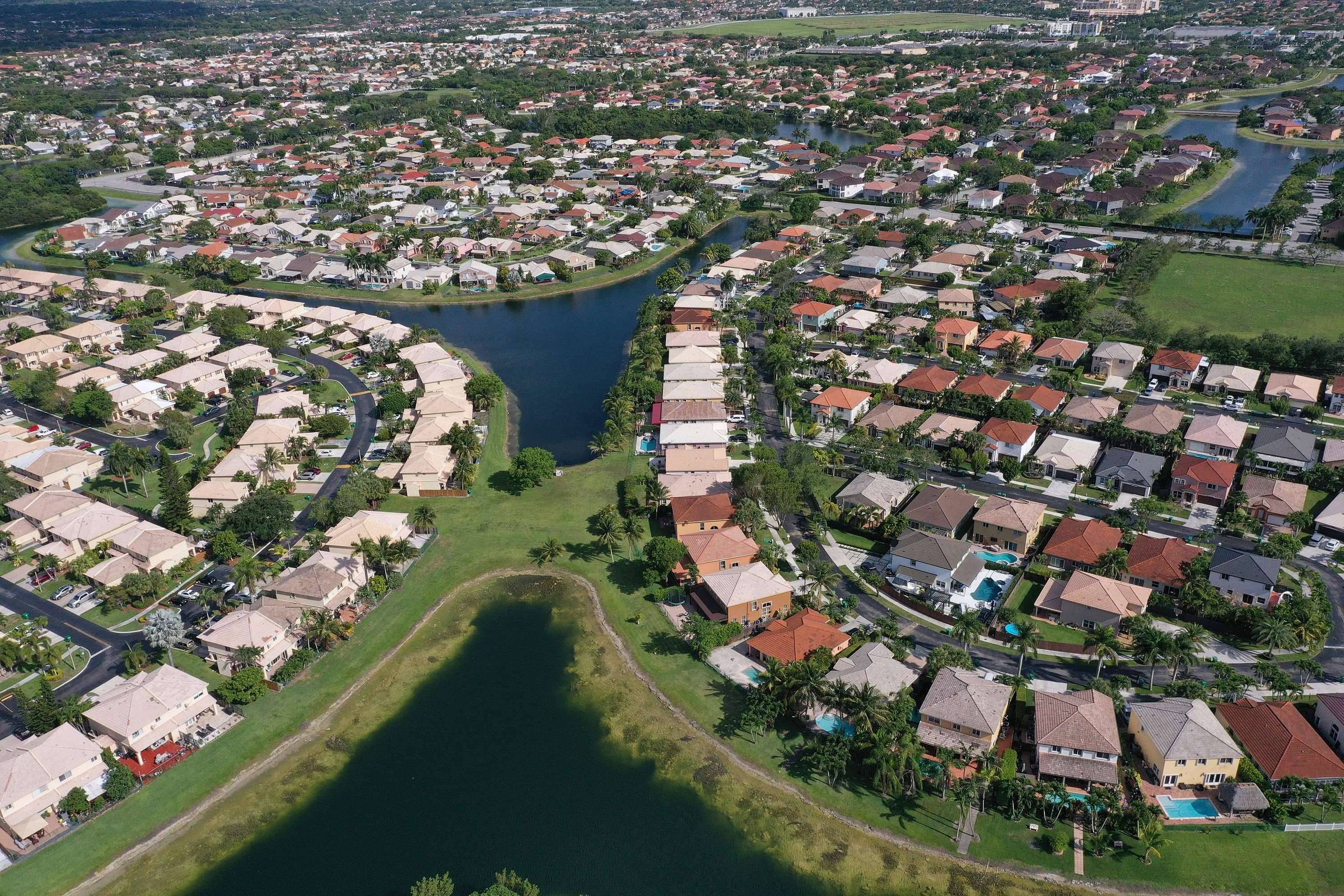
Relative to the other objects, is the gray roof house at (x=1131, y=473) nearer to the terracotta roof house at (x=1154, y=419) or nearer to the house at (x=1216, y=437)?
the house at (x=1216, y=437)

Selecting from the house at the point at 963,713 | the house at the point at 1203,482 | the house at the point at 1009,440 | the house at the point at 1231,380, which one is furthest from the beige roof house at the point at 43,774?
the house at the point at 1231,380

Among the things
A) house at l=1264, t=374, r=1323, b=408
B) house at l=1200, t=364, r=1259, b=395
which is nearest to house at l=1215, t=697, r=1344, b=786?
house at l=1264, t=374, r=1323, b=408

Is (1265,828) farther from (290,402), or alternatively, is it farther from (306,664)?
(290,402)

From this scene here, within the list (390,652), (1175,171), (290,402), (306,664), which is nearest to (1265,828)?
(390,652)

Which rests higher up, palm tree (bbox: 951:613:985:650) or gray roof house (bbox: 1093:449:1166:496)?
palm tree (bbox: 951:613:985:650)

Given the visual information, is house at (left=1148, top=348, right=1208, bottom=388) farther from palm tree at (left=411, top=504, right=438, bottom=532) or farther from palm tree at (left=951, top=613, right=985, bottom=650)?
palm tree at (left=411, top=504, right=438, bottom=532)

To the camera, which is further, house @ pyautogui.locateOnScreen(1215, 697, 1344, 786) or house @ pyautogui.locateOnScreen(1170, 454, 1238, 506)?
house @ pyautogui.locateOnScreen(1170, 454, 1238, 506)
